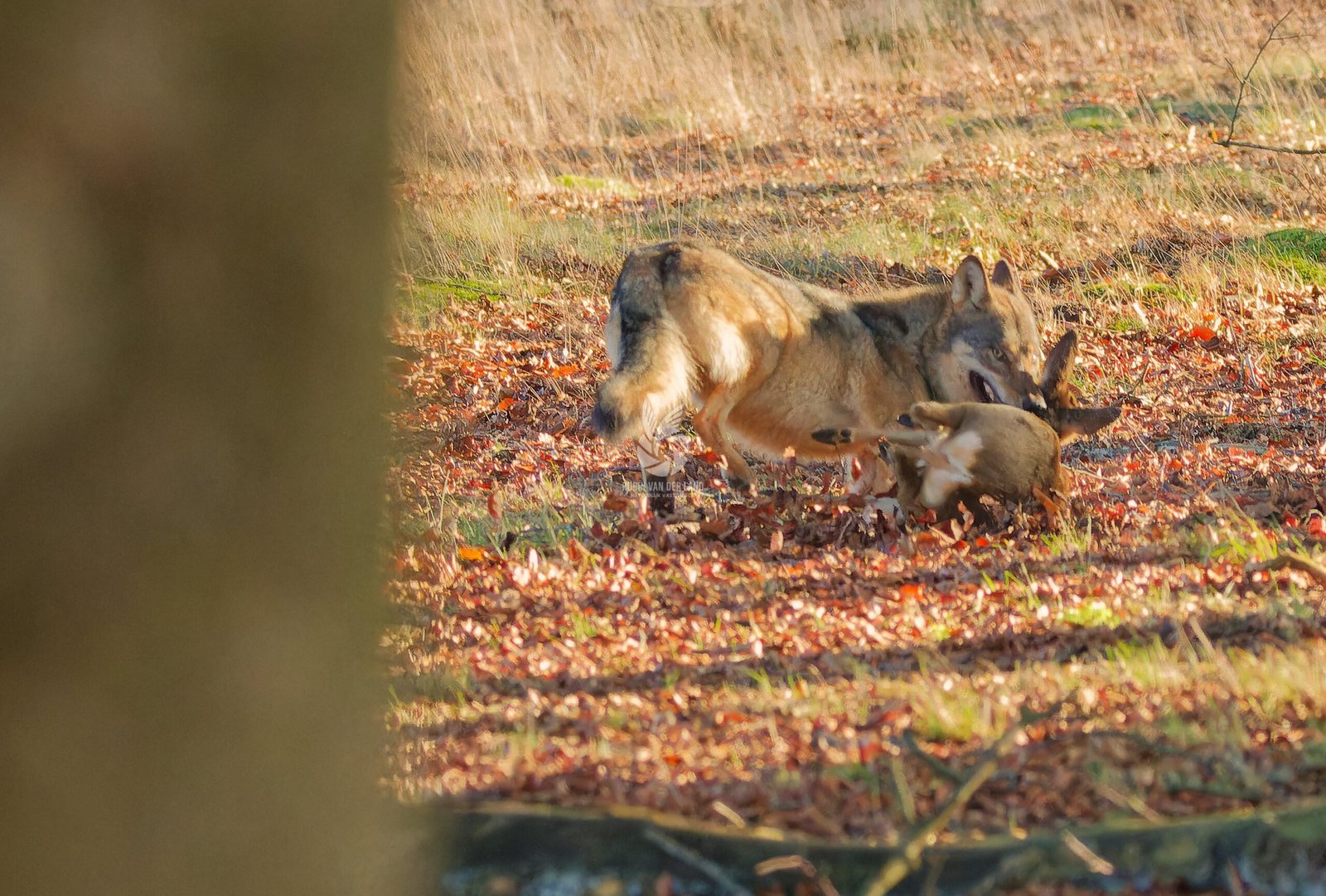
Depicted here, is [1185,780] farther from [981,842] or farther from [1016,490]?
[1016,490]

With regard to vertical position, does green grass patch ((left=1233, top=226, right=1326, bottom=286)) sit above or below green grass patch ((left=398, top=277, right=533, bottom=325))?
below

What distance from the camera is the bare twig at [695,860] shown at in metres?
2.76

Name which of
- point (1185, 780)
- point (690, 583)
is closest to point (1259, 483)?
point (690, 583)

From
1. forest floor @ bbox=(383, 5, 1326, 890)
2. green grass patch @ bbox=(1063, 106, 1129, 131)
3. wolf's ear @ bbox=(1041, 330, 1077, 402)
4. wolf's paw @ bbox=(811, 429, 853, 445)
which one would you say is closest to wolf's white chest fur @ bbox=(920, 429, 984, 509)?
forest floor @ bbox=(383, 5, 1326, 890)

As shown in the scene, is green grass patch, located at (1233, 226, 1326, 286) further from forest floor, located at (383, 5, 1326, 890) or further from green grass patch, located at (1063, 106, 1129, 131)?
green grass patch, located at (1063, 106, 1129, 131)

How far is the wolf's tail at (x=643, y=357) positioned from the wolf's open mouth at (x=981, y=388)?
197 centimetres

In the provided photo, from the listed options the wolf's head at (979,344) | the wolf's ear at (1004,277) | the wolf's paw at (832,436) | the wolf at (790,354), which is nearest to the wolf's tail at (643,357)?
the wolf at (790,354)

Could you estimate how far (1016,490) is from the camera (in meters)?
6.74

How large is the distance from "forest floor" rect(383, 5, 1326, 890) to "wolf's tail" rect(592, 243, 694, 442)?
550 mm

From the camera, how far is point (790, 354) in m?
7.59

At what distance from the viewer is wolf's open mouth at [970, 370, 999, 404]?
Result: 8023 millimetres

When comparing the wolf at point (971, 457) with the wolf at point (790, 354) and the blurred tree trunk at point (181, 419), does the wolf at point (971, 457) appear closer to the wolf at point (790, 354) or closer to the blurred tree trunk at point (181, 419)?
the wolf at point (790, 354)

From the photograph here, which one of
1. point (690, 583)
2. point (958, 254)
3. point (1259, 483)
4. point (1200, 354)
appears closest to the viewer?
point (690, 583)

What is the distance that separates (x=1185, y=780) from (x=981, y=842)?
73 centimetres
